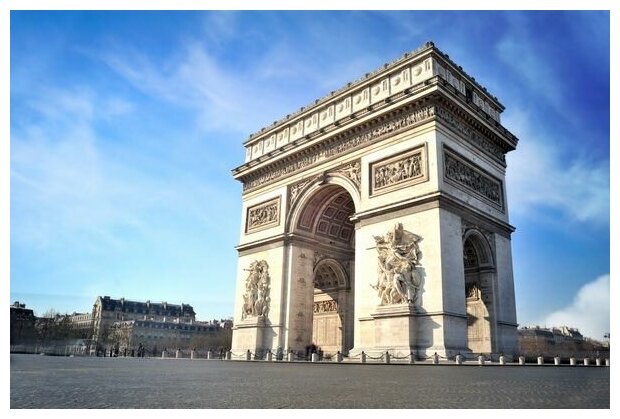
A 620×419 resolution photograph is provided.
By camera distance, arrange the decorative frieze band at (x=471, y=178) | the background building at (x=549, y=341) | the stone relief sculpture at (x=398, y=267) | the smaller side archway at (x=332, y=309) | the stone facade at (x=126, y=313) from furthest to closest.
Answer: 1. the stone facade at (x=126, y=313)
2. the background building at (x=549, y=341)
3. the smaller side archway at (x=332, y=309)
4. the decorative frieze band at (x=471, y=178)
5. the stone relief sculpture at (x=398, y=267)

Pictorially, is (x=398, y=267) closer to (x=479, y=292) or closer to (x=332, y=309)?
(x=479, y=292)

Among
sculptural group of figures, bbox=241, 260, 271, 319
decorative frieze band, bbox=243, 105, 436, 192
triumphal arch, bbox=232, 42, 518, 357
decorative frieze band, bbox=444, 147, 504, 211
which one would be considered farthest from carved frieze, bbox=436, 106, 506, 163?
sculptural group of figures, bbox=241, 260, 271, 319

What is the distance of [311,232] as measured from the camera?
25.8 meters

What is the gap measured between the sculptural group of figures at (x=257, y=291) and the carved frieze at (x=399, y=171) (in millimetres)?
7591

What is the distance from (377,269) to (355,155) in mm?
5571

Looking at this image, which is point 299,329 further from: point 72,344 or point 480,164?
point 72,344

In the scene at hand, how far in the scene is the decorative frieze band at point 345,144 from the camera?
66.4 ft

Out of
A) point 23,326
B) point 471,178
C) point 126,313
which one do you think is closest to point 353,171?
point 471,178

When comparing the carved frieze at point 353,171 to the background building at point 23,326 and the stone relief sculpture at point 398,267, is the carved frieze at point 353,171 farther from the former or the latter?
the background building at point 23,326

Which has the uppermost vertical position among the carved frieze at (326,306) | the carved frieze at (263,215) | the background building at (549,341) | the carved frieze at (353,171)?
the carved frieze at (353,171)

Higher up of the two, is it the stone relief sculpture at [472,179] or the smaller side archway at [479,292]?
the stone relief sculpture at [472,179]

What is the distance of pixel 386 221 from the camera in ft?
66.3

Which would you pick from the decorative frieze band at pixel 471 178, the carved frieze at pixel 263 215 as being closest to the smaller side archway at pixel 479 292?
the decorative frieze band at pixel 471 178
